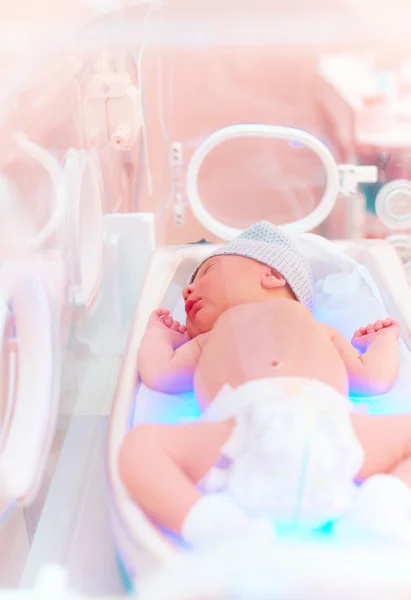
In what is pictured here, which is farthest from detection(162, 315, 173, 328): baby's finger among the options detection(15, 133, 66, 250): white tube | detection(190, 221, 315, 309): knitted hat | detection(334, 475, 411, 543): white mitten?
detection(334, 475, 411, 543): white mitten

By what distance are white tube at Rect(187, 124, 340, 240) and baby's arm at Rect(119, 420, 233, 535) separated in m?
0.70

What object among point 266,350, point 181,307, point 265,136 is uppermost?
point 265,136

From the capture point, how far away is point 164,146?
4.88ft

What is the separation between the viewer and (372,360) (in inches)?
39.0

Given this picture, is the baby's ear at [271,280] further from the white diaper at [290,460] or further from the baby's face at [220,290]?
the white diaper at [290,460]

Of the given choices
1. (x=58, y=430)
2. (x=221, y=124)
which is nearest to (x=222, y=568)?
(x=58, y=430)

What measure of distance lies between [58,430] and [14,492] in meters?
→ 0.18

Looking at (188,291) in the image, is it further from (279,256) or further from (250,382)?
(250,382)

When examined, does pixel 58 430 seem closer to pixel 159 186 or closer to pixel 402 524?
pixel 402 524

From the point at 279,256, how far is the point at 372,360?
0.83 feet

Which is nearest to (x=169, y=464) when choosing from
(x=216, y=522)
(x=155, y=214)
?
(x=216, y=522)

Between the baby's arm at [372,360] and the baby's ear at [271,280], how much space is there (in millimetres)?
118

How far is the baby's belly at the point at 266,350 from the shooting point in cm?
87

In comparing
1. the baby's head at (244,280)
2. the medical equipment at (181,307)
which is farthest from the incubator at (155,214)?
the baby's head at (244,280)
